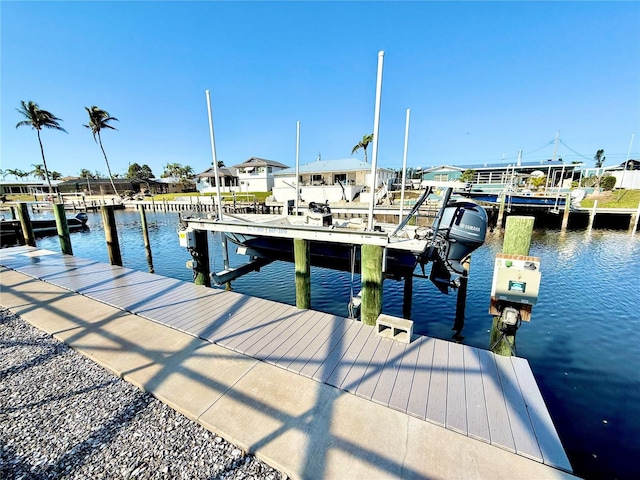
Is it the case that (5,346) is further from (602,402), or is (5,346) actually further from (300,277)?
(602,402)

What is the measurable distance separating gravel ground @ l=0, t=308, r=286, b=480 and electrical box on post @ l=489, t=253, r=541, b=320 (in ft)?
10.1

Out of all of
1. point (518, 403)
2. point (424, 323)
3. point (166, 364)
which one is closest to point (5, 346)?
point (166, 364)

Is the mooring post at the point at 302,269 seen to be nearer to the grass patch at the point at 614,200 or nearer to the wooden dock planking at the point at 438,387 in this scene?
the wooden dock planking at the point at 438,387

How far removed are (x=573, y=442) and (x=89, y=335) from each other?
23.1ft

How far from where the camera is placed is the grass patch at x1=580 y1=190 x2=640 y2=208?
22209 millimetres

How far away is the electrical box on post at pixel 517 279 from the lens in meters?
3.20

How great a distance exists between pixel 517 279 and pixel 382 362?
6.37 ft

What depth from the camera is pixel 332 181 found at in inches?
1217

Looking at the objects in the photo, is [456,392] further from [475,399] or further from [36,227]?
[36,227]

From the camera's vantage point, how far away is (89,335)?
4055mm

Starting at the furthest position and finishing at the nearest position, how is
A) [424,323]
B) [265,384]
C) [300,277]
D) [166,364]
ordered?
1. [424,323]
2. [300,277]
3. [166,364]
4. [265,384]

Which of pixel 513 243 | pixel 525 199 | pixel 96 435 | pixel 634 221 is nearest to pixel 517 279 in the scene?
pixel 513 243

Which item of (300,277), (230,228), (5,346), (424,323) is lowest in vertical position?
(424,323)

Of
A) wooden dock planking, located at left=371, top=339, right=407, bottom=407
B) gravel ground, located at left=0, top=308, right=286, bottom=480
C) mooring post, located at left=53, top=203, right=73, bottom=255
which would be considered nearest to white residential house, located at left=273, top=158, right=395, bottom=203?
mooring post, located at left=53, top=203, right=73, bottom=255
